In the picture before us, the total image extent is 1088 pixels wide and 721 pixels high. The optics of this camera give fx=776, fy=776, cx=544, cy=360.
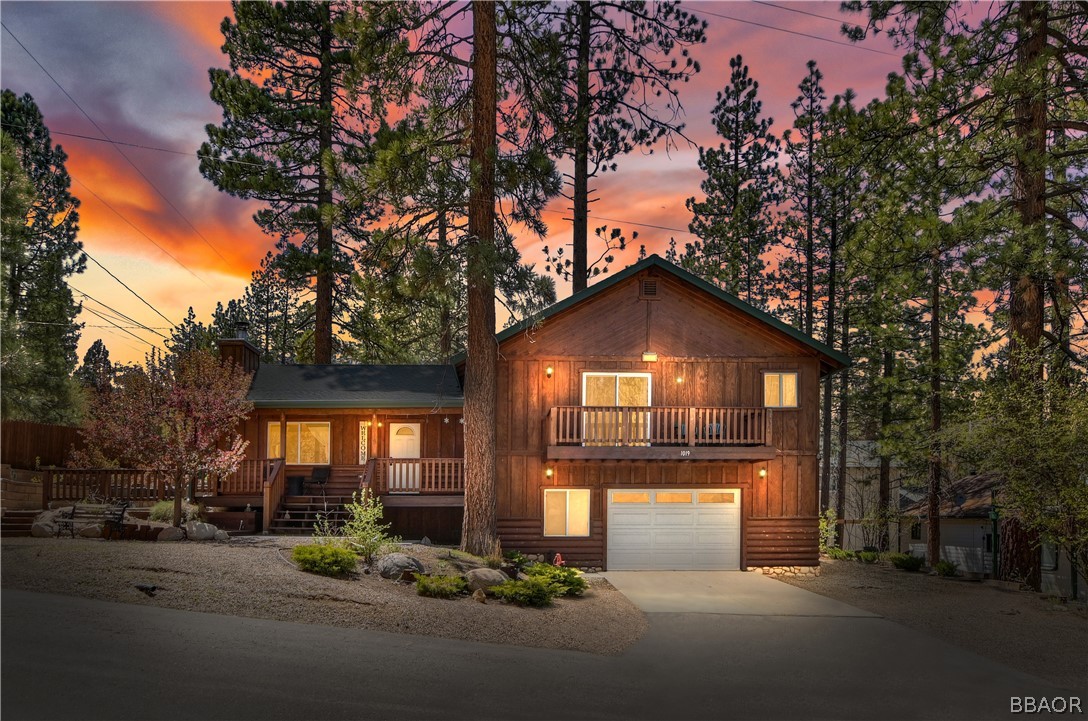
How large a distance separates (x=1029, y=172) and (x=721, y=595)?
1062 cm

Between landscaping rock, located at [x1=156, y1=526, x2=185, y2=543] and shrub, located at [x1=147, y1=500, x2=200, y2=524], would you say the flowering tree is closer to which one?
landscaping rock, located at [x1=156, y1=526, x2=185, y2=543]

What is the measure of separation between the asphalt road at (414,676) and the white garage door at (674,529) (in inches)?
310

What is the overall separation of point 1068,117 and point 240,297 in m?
40.2

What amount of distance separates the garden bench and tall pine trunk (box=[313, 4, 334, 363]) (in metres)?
9.99

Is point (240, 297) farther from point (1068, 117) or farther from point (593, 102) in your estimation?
point (1068, 117)

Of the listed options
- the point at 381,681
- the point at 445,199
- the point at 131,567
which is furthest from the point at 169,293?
the point at 381,681

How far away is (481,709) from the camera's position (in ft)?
25.7

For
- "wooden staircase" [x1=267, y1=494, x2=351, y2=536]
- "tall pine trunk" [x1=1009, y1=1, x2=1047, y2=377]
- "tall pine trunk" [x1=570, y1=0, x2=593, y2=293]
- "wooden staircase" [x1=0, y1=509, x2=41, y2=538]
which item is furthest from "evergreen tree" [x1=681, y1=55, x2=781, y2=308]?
"wooden staircase" [x1=0, y1=509, x2=41, y2=538]

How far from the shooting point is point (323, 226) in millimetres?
23359

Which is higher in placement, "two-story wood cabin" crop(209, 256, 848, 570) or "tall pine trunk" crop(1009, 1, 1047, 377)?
"tall pine trunk" crop(1009, 1, 1047, 377)

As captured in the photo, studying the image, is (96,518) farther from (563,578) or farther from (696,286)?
(696,286)

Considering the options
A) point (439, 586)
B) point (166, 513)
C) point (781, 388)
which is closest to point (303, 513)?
point (166, 513)

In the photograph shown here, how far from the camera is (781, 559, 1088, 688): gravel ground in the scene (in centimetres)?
1117

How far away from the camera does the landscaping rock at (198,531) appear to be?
1579 centimetres
